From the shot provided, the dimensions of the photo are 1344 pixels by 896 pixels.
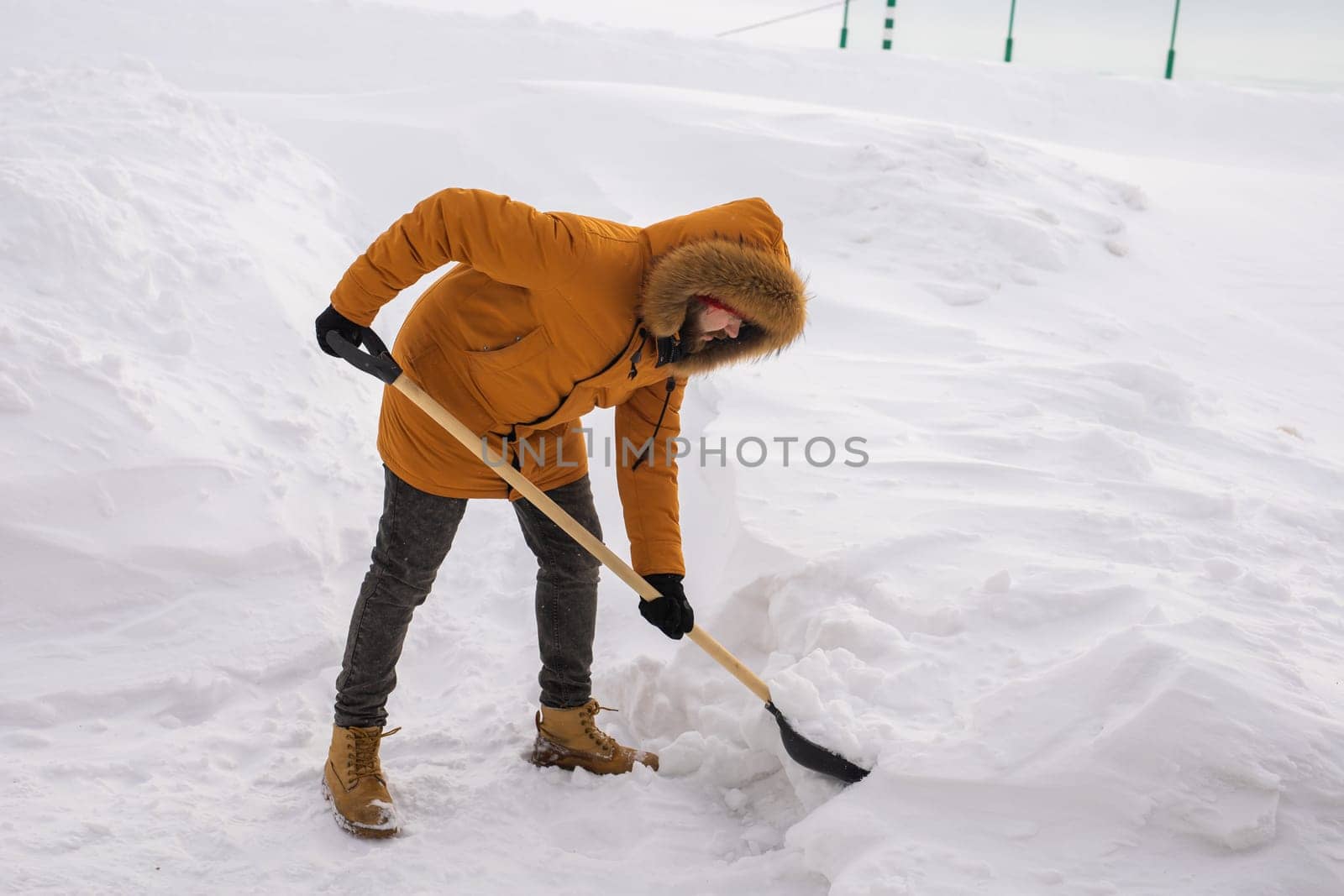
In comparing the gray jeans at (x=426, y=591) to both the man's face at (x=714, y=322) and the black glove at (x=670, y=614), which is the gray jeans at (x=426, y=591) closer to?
the black glove at (x=670, y=614)

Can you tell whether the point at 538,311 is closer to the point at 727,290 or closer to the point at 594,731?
the point at 727,290

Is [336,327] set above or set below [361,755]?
above

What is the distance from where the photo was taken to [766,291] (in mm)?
1991

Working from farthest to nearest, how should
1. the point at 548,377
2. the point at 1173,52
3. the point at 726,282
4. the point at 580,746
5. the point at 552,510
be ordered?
the point at 1173,52
the point at 580,746
the point at 552,510
the point at 548,377
the point at 726,282

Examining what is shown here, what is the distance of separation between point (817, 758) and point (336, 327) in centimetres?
129

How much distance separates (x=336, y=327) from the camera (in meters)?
2.04

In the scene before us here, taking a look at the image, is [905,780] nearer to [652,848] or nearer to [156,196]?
[652,848]

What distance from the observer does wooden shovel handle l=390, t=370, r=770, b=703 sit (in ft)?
6.81

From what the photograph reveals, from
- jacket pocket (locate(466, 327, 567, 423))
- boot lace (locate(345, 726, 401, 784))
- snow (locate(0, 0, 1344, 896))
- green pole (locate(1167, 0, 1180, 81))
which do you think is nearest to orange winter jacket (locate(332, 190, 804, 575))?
jacket pocket (locate(466, 327, 567, 423))

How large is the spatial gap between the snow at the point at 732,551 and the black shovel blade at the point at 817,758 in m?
0.03

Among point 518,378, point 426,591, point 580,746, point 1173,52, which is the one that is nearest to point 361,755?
point 426,591

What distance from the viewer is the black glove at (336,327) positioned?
2033mm

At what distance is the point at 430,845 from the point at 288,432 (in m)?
1.87

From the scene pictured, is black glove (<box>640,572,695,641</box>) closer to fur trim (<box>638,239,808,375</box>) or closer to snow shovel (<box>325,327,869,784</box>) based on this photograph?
snow shovel (<box>325,327,869,784</box>)
